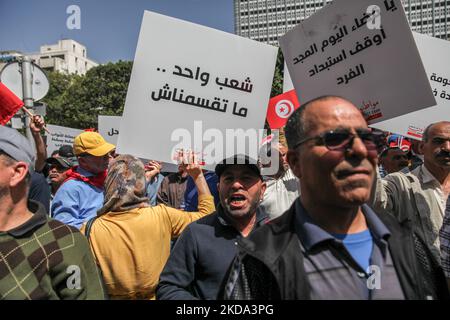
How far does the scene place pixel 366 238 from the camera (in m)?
1.52

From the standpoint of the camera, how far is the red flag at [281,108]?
13.5 feet

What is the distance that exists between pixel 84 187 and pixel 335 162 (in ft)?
7.97

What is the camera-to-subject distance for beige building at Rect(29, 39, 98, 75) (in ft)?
254

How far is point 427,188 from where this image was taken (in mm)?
2947

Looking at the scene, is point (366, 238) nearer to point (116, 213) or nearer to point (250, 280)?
point (250, 280)

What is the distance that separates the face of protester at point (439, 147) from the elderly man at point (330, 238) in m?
1.63

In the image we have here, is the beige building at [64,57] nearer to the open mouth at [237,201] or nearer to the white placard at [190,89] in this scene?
the white placard at [190,89]

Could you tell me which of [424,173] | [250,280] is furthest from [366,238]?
[424,173]

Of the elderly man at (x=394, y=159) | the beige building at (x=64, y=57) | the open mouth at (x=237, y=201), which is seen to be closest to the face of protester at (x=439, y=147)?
the open mouth at (x=237, y=201)

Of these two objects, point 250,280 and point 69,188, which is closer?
point 250,280

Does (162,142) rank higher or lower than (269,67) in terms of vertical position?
lower

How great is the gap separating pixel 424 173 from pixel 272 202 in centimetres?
108
